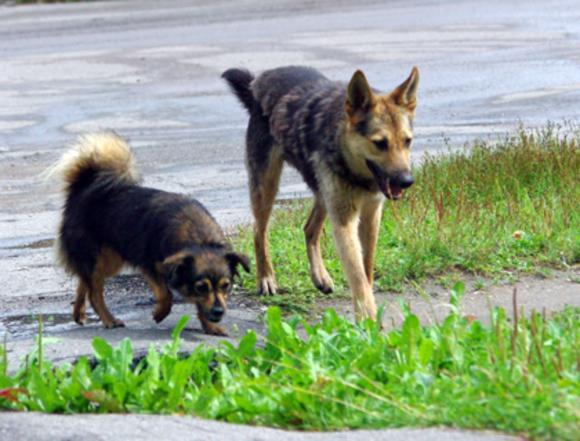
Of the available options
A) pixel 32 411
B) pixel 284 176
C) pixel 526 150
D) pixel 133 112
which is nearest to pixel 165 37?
pixel 133 112

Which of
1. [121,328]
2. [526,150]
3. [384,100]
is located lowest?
[121,328]

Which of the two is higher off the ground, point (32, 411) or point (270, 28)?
point (270, 28)

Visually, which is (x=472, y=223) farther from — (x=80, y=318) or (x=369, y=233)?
(x=80, y=318)

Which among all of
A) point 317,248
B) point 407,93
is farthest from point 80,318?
point 407,93

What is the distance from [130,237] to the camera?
509 cm

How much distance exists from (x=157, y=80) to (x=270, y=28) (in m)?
4.61

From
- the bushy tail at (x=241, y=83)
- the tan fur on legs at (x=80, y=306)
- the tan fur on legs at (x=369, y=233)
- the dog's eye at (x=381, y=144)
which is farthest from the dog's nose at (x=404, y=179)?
the tan fur on legs at (x=80, y=306)

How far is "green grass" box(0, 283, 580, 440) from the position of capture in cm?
295

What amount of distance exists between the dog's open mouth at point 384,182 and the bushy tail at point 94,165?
66.8 inches

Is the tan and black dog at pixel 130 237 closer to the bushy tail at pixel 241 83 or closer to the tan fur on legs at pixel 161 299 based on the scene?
the tan fur on legs at pixel 161 299

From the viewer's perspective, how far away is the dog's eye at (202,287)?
15.4 feet

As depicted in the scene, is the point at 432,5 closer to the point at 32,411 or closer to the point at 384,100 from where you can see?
the point at 384,100

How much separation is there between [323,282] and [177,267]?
1269mm

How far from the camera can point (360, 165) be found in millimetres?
5078
